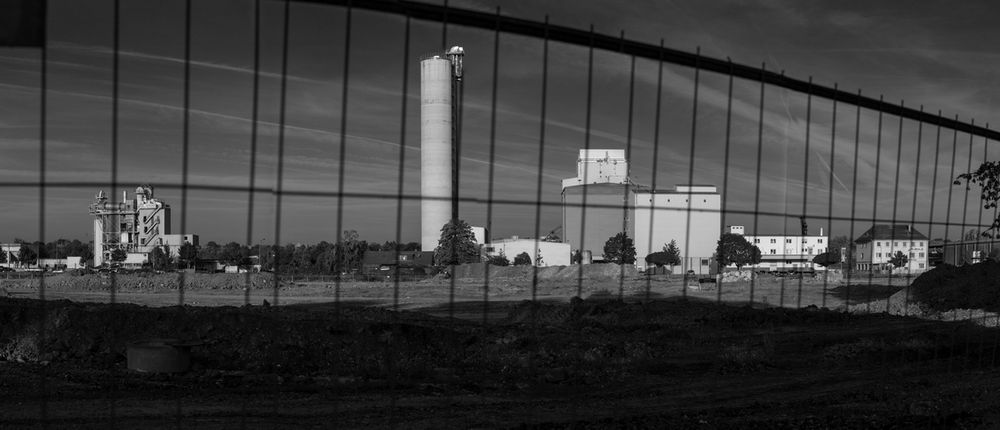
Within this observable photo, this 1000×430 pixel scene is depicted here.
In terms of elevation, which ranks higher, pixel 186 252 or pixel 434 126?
pixel 434 126

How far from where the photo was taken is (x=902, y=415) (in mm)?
9352

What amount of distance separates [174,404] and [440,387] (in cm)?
477

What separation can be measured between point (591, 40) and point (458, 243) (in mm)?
20912

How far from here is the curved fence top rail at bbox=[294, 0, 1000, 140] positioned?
17.7 feet

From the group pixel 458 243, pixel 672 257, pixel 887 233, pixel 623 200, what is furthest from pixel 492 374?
pixel 458 243

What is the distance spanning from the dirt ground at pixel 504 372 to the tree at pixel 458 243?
1.64 meters

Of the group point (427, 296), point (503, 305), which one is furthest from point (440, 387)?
point (427, 296)

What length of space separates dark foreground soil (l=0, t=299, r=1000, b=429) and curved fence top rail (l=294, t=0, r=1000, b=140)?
3.60 m

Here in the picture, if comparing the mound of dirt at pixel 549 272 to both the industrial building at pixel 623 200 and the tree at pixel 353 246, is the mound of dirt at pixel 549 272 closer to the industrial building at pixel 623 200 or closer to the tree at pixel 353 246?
the industrial building at pixel 623 200

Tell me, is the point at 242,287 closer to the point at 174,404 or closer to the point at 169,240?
the point at 174,404

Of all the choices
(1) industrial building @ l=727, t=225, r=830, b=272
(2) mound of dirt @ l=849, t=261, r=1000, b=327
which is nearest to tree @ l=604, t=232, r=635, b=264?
(1) industrial building @ l=727, t=225, r=830, b=272

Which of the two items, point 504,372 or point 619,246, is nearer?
point 504,372

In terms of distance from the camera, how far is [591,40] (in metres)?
6.18

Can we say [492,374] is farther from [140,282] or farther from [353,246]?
[140,282]
